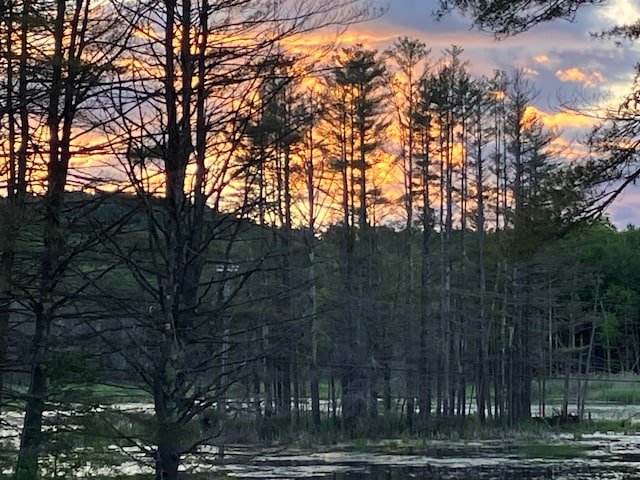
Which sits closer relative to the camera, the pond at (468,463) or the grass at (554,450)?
the pond at (468,463)

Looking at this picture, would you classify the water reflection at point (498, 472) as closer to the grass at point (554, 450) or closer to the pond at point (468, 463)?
the pond at point (468, 463)

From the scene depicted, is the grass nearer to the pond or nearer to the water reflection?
the pond

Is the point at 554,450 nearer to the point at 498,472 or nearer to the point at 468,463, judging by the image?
the point at 468,463

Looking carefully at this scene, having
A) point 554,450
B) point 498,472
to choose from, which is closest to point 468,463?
point 498,472

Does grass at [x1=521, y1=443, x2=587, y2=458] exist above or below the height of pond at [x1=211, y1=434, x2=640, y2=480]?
below

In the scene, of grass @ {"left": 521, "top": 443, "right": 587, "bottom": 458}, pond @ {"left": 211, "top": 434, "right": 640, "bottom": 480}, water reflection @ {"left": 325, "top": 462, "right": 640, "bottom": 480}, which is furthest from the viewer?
grass @ {"left": 521, "top": 443, "right": 587, "bottom": 458}

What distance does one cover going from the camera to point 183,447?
22.1 feet

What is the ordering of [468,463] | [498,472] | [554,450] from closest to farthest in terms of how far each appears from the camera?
1. [498,472]
2. [468,463]
3. [554,450]

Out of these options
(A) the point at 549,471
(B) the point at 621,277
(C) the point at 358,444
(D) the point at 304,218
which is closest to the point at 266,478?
(A) the point at 549,471

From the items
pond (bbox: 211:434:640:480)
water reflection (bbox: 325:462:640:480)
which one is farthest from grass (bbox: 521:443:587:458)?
water reflection (bbox: 325:462:640:480)

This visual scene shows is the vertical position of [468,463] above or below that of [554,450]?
above

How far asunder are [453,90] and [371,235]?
21.4ft

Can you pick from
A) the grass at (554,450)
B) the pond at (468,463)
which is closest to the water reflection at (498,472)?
the pond at (468,463)

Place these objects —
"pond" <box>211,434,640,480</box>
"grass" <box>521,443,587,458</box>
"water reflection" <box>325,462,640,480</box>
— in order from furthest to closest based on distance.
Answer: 1. "grass" <box>521,443,587,458</box>
2. "pond" <box>211,434,640,480</box>
3. "water reflection" <box>325,462,640,480</box>
